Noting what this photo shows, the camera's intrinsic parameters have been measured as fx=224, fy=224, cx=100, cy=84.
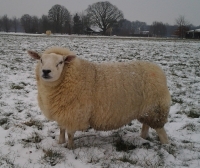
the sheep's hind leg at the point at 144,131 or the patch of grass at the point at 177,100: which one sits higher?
the patch of grass at the point at 177,100

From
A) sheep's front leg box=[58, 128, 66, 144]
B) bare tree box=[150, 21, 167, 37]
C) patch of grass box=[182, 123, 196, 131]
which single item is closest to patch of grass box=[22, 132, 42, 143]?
sheep's front leg box=[58, 128, 66, 144]

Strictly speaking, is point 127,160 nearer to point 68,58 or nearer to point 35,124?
point 68,58

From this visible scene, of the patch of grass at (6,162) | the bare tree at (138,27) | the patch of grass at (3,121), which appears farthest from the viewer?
the bare tree at (138,27)

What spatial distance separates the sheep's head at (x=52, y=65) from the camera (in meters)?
2.82

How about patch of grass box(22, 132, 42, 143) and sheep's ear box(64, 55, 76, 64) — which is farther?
patch of grass box(22, 132, 42, 143)

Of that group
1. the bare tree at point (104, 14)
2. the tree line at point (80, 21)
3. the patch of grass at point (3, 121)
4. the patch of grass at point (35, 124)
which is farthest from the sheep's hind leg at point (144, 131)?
the bare tree at point (104, 14)

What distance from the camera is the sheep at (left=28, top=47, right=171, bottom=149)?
3049 millimetres

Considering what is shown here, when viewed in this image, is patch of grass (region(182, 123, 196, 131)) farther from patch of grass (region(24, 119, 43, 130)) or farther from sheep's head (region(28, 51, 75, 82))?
patch of grass (region(24, 119, 43, 130))

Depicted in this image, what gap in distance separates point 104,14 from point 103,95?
66438 millimetres

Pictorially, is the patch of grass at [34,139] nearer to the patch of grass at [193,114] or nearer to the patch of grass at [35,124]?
the patch of grass at [35,124]

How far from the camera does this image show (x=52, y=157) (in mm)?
2963

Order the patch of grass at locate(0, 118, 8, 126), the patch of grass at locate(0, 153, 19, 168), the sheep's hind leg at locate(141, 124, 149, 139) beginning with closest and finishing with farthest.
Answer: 1. the patch of grass at locate(0, 153, 19, 168)
2. the sheep's hind leg at locate(141, 124, 149, 139)
3. the patch of grass at locate(0, 118, 8, 126)

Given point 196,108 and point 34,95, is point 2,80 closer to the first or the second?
point 34,95

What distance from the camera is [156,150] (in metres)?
3.30
